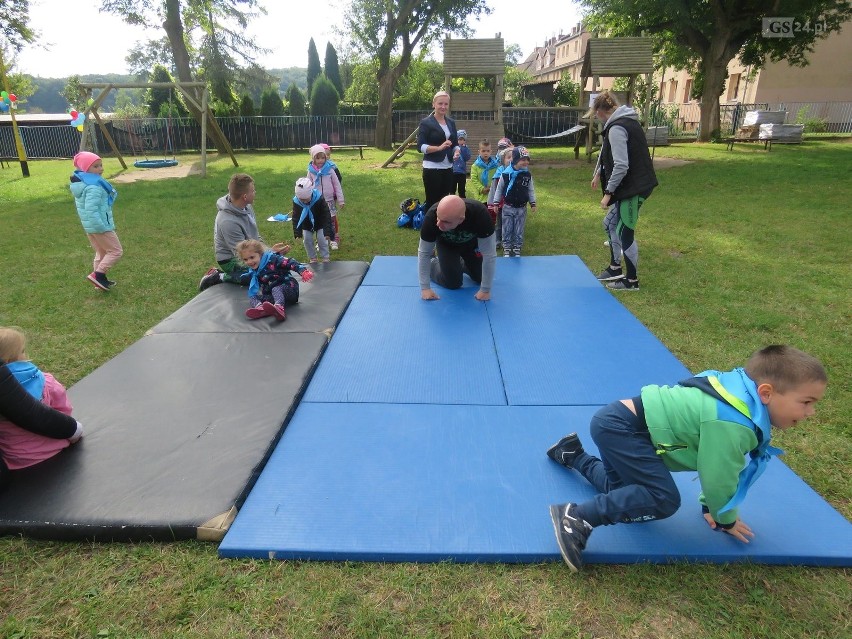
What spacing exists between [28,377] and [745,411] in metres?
3.43

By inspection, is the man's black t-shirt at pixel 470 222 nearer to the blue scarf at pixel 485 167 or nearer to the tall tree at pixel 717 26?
the blue scarf at pixel 485 167

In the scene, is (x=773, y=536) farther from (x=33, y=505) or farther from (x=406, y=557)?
(x=33, y=505)

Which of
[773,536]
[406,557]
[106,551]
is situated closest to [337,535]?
[406,557]

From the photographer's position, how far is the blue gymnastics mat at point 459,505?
93.2 inches

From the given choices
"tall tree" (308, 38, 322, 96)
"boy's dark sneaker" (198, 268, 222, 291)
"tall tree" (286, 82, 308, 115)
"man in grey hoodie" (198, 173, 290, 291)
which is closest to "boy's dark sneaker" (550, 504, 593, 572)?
"man in grey hoodie" (198, 173, 290, 291)

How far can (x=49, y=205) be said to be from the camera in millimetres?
11211

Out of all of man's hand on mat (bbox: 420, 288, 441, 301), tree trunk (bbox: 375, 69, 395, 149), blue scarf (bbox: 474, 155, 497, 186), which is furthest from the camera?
tree trunk (bbox: 375, 69, 395, 149)

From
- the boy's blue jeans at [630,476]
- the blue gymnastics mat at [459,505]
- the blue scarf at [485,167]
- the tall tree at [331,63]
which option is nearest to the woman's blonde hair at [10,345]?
the blue gymnastics mat at [459,505]

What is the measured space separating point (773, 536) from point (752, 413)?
33.1 inches

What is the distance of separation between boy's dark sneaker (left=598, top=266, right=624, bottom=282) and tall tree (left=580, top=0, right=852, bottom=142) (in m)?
16.2

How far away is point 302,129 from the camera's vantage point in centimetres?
2438

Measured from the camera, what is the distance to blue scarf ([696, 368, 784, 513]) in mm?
2002

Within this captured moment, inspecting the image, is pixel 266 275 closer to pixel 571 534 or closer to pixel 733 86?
pixel 571 534

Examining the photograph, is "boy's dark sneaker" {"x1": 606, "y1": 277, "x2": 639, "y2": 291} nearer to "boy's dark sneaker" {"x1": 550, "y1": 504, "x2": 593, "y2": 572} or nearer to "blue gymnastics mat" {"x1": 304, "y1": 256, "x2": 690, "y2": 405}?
"blue gymnastics mat" {"x1": 304, "y1": 256, "x2": 690, "y2": 405}
